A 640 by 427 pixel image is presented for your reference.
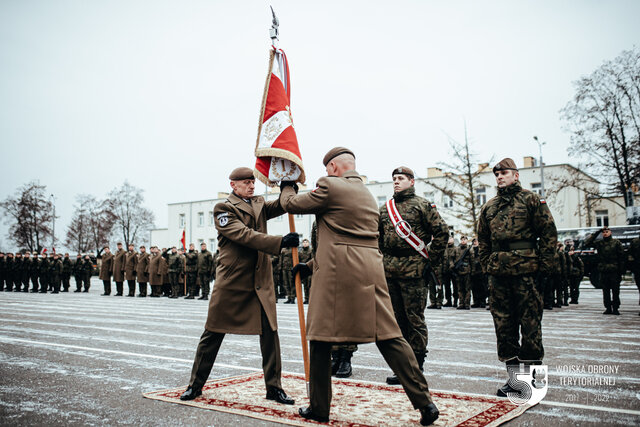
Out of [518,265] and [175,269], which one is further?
[175,269]

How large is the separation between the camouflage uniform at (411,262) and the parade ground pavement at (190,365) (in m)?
0.60

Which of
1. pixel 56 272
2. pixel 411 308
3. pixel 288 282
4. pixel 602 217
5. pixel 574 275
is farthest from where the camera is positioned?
pixel 602 217

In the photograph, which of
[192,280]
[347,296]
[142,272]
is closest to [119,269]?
[142,272]

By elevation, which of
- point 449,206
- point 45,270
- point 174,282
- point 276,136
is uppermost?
point 449,206

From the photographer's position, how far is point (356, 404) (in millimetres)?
4648

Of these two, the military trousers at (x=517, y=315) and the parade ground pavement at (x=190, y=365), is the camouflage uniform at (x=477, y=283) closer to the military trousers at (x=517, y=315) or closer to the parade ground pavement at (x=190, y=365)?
the parade ground pavement at (x=190, y=365)

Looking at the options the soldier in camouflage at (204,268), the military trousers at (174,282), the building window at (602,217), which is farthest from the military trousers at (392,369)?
the building window at (602,217)

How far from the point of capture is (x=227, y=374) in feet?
20.3

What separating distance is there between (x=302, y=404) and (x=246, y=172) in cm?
220

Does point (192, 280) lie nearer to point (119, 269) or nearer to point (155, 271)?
point (155, 271)

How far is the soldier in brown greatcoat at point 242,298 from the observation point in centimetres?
487

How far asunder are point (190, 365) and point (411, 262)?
3025 millimetres

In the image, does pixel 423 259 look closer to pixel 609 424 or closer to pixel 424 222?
pixel 424 222

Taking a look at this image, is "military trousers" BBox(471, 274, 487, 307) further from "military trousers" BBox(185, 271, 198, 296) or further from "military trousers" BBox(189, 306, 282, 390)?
"military trousers" BBox(189, 306, 282, 390)
